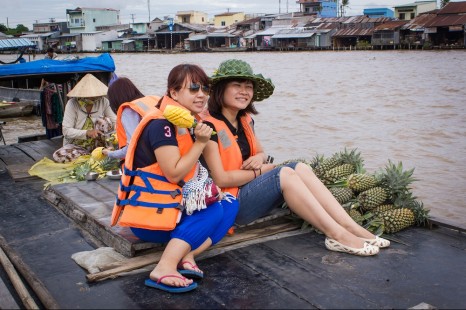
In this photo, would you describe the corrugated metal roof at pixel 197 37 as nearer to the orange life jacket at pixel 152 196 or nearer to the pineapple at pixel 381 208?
the pineapple at pixel 381 208

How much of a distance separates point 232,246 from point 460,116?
515 inches

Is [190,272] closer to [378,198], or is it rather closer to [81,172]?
[378,198]

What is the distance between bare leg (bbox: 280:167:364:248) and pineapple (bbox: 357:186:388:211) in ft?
2.32

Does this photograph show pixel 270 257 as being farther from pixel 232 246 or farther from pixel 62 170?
pixel 62 170

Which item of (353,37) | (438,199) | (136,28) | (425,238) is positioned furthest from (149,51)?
(425,238)

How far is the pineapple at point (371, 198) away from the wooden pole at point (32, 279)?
7.32 feet

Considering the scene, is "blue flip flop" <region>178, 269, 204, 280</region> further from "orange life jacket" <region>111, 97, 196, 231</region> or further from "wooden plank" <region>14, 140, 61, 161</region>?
"wooden plank" <region>14, 140, 61, 161</region>

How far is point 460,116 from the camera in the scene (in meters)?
14.5

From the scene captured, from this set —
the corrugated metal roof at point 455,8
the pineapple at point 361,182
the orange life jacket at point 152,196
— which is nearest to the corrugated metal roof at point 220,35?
the corrugated metal roof at point 455,8

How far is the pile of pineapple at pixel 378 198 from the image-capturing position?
3531mm

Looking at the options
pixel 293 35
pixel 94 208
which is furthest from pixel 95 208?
pixel 293 35

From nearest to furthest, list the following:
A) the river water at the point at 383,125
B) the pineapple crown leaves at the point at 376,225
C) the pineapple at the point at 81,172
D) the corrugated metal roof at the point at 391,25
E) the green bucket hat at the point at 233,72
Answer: the green bucket hat at the point at 233,72 < the pineapple crown leaves at the point at 376,225 < the pineapple at the point at 81,172 < the river water at the point at 383,125 < the corrugated metal roof at the point at 391,25

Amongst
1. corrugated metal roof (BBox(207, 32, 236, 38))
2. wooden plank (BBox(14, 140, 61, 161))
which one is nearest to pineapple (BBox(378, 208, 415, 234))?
wooden plank (BBox(14, 140, 61, 161))

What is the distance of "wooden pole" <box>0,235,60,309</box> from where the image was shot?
8.04 ft
